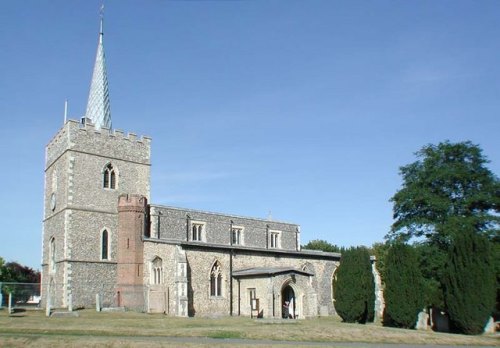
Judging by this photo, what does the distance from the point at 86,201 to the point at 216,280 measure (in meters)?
10.6

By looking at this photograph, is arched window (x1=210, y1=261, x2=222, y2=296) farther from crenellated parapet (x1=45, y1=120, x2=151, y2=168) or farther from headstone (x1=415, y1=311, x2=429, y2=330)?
headstone (x1=415, y1=311, x2=429, y2=330)

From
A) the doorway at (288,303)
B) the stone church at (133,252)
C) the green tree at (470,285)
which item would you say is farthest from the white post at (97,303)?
the green tree at (470,285)

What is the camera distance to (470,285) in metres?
27.6

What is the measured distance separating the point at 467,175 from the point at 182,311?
860 inches

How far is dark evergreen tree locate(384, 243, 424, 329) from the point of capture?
29.0m

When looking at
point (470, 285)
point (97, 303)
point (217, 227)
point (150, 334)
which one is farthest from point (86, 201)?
point (470, 285)

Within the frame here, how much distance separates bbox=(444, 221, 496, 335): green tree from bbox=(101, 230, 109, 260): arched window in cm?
2220

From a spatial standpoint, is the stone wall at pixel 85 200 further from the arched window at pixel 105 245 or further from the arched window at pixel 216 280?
the arched window at pixel 216 280

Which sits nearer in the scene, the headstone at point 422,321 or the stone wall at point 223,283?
the headstone at point 422,321

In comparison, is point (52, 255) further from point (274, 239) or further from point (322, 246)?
point (322, 246)

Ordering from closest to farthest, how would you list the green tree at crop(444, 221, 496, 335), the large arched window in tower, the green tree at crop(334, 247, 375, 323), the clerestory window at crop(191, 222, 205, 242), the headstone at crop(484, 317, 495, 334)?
the green tree at crop(444, 221, 496, 335), the headstone at crop(484, 317, 495, 334), the green tree at crop(334, 247, 375, 323), the large arched window in tower, the clerestory window at crop(191, 222, 205, 242)

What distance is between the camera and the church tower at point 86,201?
36094 mm

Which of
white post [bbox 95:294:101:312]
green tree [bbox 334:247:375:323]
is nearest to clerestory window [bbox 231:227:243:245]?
white post [bbox 95:294:101:312]

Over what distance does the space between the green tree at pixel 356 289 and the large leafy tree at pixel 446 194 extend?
783 cm
